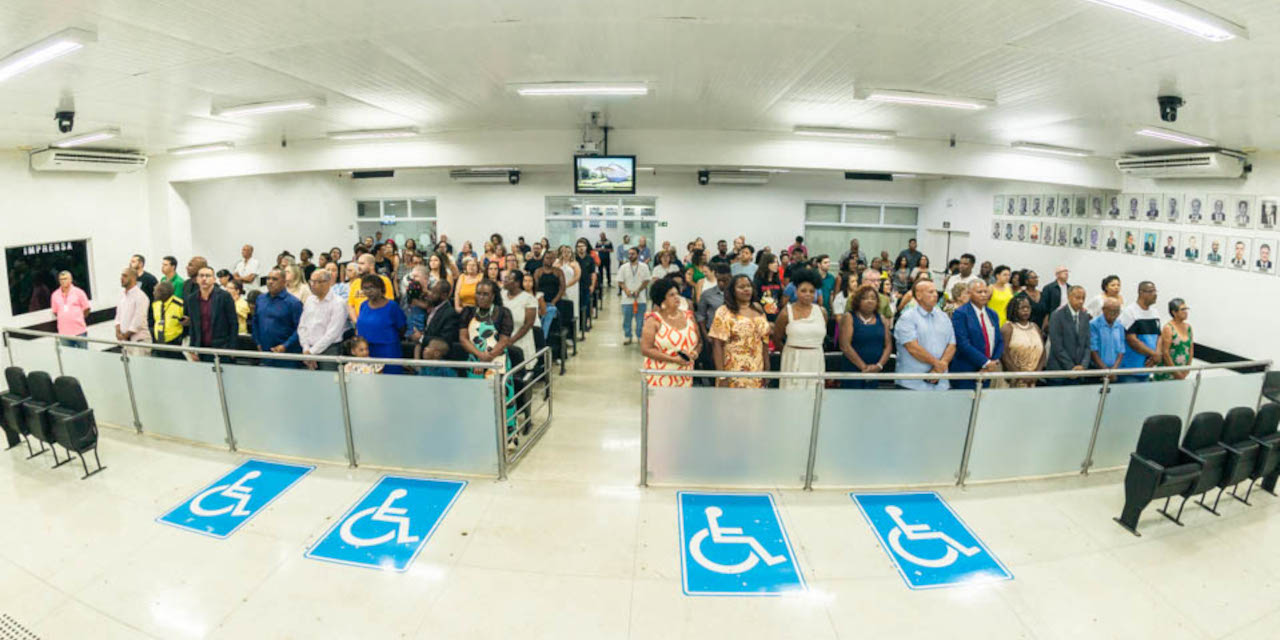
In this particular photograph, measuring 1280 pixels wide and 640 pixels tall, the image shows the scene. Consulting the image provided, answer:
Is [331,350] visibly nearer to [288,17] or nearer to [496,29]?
[288,17]

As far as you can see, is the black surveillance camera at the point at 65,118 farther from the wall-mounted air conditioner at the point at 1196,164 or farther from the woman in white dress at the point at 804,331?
the wall-mounted air conditioner at the point at 1196,164

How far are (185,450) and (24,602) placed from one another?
1982 mm

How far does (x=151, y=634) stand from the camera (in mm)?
2869

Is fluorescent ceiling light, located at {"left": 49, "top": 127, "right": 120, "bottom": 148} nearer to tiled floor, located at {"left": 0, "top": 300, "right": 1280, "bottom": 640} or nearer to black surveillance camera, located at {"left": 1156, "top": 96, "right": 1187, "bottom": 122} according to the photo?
tiled floor, located at {"left": 0, "top": 300, "right": 1280, "bottom": 640}

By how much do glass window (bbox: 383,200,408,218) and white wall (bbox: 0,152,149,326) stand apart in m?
5.63

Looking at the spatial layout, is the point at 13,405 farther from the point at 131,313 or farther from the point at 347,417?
Answer: the point at 347,417

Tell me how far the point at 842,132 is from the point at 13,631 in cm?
902

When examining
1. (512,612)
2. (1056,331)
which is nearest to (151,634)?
(512,612)

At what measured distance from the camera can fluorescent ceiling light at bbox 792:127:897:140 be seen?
25.6 feet

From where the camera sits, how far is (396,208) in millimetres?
15859

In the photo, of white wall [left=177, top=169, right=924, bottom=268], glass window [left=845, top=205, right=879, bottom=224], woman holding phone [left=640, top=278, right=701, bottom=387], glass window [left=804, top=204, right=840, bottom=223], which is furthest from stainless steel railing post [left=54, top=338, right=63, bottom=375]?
glass window [left=845, top=205, right=879, bottom=224]

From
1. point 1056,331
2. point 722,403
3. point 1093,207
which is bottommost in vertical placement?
point 722,403

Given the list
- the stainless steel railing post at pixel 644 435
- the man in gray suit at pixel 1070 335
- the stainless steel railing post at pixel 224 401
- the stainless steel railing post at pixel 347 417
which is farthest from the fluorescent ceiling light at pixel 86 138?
the man in gray suit at pixel 1070 335

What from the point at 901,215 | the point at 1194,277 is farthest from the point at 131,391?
the point at 901,215
